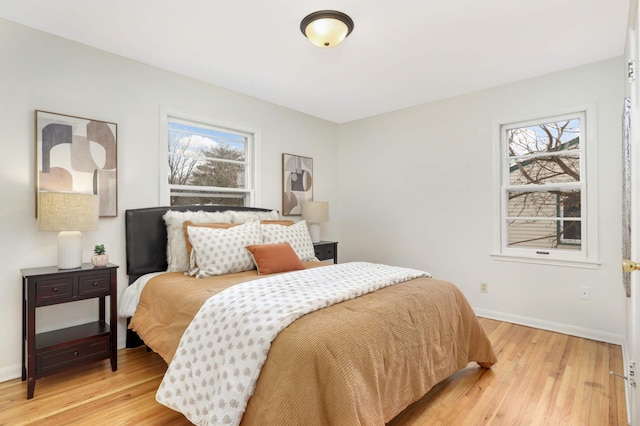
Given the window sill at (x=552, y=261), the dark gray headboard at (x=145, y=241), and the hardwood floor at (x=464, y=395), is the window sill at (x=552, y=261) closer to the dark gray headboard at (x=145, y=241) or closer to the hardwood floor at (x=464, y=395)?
the hardwood floor at (x=464, y=395)

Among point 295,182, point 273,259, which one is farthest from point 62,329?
point 295,182

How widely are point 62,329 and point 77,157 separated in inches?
51.3

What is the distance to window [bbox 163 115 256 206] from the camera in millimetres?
3309

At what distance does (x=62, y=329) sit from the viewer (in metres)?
2.52

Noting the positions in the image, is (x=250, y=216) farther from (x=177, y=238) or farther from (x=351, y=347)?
(x=351, y=347)

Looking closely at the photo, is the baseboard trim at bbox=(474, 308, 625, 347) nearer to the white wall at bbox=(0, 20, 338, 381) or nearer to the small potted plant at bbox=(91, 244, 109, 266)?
the white wall at bbox=(0, 20, 338, 381)

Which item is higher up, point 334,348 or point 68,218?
point 68,218

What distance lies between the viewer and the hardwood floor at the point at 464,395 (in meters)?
1.86

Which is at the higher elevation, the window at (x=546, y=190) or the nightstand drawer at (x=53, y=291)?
the window at (x=546, y=190)

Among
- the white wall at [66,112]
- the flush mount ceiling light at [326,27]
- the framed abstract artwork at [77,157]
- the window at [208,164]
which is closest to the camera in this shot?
the flush mount ceiling light at [326,27]

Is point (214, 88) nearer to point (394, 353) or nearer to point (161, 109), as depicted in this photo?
point (161, 109)

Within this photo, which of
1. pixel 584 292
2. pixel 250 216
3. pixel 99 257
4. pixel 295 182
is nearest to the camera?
pixel 99 257

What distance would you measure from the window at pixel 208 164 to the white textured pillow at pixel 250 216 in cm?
30

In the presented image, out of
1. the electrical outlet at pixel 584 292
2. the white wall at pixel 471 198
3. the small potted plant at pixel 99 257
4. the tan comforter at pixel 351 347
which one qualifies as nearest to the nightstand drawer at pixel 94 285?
the small potted plant at pixel 99 257
